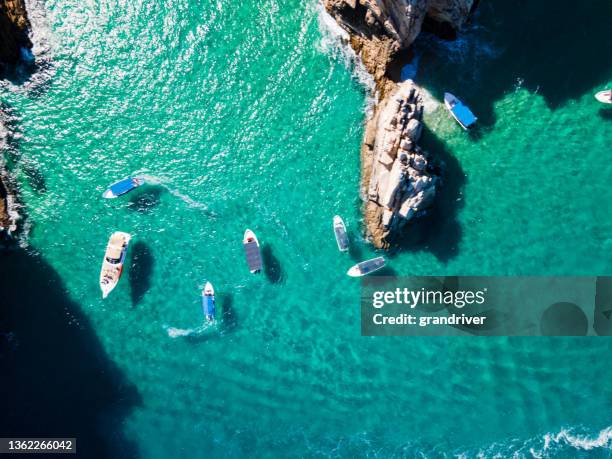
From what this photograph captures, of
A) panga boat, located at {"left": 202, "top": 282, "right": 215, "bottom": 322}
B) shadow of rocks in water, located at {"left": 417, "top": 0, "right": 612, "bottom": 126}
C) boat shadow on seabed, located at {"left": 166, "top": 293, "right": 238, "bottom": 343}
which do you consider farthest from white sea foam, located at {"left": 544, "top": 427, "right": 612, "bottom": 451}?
panga boat, located at {"left": 202, "top": 282, "right": 215, "bottom": 322}

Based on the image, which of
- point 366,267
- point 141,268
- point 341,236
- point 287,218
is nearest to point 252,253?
point 287,218

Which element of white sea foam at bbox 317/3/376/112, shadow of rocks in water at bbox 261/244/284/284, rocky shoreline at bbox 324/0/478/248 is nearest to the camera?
rocky shoreline at bbox 324/0/478/248

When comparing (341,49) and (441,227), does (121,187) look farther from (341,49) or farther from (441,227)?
(441,227)

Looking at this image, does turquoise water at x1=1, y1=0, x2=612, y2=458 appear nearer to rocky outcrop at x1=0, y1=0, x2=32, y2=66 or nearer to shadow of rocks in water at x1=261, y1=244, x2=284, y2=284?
shadow of rocks in water at x1=261, y1=244, x2=284, y2=284

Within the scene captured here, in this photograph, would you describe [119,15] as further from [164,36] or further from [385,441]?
[385,441]

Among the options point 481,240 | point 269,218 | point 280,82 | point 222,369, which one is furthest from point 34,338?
point 481,240

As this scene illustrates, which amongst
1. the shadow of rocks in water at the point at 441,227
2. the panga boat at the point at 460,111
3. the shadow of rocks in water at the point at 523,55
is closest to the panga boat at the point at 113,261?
the shadow of rocks in water at the point at 441,227
